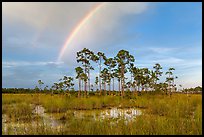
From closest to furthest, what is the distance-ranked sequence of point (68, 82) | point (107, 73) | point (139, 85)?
point (107, 73), point (68, 82), point (139, 85)

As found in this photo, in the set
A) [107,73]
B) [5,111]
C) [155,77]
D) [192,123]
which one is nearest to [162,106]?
[192,123]

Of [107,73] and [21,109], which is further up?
[107,73]

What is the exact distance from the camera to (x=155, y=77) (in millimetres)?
37812

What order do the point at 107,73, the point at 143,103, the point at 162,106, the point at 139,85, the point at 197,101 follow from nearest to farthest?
the point at 162,106
the point at 197,101
the point at 143,103
the point at 107,73
the point at 139,85

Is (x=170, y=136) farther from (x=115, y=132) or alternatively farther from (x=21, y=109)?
(x=21, y=109)

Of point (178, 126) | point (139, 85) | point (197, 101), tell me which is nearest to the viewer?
point (178, 126)

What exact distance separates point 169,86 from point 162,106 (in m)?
29.0

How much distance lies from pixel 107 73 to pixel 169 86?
12.2m

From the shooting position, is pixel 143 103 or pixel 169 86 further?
pixel 169 86

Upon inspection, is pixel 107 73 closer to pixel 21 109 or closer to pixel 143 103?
pixel 143 103

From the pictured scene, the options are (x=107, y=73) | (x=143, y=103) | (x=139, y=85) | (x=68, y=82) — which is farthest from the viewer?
(x=139, y=85)

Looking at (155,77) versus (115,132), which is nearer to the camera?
(115,132)

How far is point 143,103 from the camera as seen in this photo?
13.5m

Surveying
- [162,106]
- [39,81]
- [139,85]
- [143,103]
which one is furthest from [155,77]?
[162,106]
